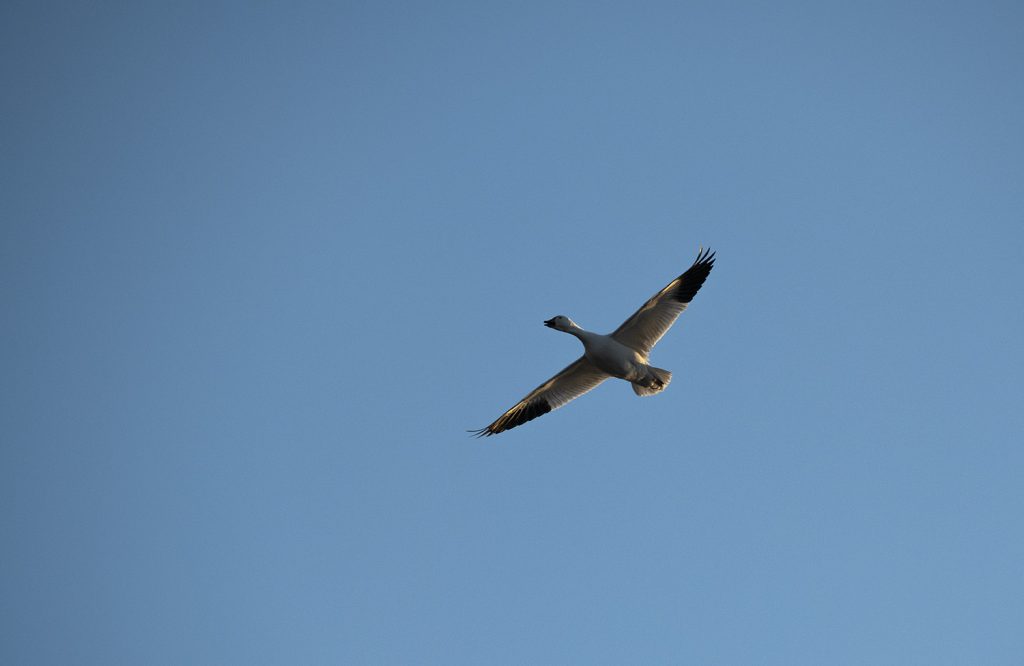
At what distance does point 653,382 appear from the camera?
19375 millimetres

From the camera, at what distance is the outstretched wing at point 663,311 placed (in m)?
19.1

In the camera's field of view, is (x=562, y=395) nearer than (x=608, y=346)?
No

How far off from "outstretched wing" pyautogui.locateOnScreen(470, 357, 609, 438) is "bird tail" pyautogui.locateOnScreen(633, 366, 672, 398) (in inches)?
35.4

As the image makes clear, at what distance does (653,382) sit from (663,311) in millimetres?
1387

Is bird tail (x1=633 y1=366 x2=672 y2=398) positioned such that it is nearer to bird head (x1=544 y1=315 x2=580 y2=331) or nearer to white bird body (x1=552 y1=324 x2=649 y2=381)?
white bird body (x1=552 y1=324 x2=649 y2=381)

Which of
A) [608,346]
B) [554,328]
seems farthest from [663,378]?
[554,328]

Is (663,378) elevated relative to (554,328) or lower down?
lower down

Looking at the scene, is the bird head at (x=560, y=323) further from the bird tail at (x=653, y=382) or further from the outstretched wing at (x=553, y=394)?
the bird tail at (x=653, y=382)

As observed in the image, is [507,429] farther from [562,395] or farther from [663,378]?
[663,378]

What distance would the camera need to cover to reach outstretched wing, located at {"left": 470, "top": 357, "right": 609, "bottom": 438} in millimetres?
20203

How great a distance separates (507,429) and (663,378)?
3.70 m

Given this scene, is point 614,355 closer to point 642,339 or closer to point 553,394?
point 642,339

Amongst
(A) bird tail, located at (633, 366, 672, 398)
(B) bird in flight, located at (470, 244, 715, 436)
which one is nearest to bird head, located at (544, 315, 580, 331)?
(B) bird in flight, located at (470, 244, 715, 436)

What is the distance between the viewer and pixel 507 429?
830 inches
